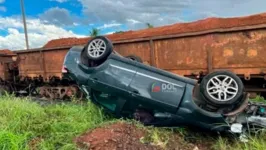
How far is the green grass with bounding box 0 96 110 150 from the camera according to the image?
384 cm

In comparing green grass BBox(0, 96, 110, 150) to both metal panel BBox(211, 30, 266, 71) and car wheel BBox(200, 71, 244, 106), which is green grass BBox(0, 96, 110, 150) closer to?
car wheel BBox(200, 71, 244, 106)

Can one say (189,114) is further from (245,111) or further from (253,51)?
(253,51)

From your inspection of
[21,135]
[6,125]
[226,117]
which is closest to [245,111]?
[226,117]

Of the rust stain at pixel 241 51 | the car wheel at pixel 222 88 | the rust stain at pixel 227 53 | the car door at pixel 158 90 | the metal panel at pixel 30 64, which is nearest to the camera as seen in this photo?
the car wheel at pixel 222 88

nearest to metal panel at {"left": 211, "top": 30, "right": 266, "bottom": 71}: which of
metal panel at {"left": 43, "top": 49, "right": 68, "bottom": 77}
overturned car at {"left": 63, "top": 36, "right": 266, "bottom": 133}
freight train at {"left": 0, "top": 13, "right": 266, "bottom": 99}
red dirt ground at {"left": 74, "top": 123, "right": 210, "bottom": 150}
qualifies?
freight train at {"left": 0, "top": 13, "right": 266, "bottom": 99}

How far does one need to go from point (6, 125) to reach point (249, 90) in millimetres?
6129

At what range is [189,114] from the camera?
4.32 m

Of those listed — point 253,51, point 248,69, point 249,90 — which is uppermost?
point 253,51

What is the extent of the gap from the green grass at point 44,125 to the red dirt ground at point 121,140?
0.75 feet

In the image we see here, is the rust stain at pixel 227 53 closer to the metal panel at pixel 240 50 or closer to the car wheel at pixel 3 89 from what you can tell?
the metal panel at pixel 240 50

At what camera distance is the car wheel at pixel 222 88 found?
166 inches

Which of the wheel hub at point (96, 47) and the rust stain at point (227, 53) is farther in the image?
the rust stain at point (227, 53)

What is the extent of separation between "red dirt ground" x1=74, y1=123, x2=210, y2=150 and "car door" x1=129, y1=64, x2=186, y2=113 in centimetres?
44

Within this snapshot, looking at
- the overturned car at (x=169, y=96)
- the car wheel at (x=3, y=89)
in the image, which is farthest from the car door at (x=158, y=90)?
the car wheel at (x=3, y=89)
